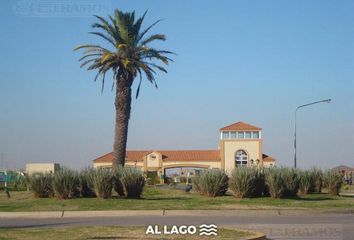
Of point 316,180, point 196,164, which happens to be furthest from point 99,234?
point 196,164

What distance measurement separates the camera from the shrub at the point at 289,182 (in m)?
26.1

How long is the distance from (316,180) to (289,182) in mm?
5145

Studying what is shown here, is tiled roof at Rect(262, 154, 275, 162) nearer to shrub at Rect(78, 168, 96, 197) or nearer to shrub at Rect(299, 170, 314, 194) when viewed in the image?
shrub at Rect(299, 170, 314, 194)

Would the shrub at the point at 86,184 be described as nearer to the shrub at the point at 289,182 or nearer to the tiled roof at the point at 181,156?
the shrub at the point at 289,182

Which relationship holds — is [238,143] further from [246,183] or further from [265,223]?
[265,223]

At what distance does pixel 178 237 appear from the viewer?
11.7 m

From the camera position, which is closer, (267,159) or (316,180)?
(316,180)

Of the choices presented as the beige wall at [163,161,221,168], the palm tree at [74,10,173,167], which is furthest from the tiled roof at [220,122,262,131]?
the palm tree at [74,10,173,167]

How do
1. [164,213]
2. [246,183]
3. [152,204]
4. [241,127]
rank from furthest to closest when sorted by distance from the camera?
1. [241,127]
2. [246,183]
3. [152,204]
4. [164,213]

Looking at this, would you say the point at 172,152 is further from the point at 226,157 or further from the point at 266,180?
the point at 266,180

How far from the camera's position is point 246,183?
25.3 m

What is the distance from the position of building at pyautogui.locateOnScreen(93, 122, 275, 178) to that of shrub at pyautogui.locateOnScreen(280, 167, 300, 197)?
5147 centimetres

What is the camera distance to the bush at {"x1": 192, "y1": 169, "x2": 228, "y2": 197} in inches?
1025

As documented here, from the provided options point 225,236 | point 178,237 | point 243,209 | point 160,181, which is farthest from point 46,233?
point 160,181
